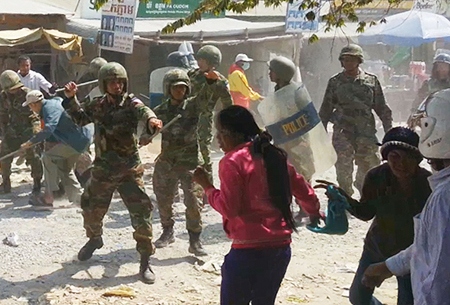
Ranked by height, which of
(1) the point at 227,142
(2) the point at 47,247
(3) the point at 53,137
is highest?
(1) the point at 227,142

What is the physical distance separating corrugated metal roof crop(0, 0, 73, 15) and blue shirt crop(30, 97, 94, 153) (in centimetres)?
742

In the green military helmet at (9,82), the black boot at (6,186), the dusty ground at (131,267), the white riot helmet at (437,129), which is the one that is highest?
the white riot helmet at (437,129)

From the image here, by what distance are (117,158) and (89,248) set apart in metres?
1.06

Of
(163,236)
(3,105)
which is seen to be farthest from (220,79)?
(3,105)

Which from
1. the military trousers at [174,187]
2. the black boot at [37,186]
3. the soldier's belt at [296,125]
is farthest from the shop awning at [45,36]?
the soldier's belt at [296,125]

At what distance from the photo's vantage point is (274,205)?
3.95m

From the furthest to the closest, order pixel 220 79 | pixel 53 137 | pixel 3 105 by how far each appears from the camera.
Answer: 1. pixel 3 105
2. pixel 53 137
3. pixel 220 79

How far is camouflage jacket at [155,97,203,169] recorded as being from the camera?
6.75 m

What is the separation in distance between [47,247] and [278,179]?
12.8ft

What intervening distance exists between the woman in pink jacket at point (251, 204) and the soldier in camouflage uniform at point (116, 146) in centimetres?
175

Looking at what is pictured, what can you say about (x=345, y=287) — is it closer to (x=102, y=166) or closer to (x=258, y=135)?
(x=102, y=166)

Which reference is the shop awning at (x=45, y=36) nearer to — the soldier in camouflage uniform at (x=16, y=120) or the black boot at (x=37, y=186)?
the soldier in camouflage uniform at (x=16, y=120)

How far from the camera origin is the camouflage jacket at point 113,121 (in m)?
5.89

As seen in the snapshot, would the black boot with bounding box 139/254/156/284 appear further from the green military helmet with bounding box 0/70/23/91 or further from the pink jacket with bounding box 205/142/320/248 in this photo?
the green military helmet with bounding box 0/70/23/91
